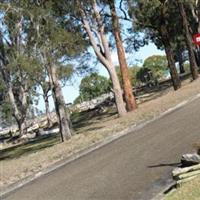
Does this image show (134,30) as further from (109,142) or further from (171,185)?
(171,185)

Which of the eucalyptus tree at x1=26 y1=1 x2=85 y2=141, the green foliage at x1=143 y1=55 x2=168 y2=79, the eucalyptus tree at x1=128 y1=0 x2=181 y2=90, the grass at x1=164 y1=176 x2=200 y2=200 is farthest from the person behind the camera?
the green foliage at x1=143 y1=55 x2=168 y2=79

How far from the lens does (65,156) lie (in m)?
19.7

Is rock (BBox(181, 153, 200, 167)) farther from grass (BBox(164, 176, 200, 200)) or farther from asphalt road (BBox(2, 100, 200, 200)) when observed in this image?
grass (BBox(164, 176, 200, 200))

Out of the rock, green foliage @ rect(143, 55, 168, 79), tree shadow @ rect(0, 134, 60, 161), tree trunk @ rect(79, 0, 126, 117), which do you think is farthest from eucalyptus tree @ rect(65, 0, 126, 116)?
green foliage @ rect(143, 55, 168, 79)

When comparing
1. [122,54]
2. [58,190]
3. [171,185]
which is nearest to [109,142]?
[58,190]

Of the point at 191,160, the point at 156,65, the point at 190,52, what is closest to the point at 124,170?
the point at 191,160

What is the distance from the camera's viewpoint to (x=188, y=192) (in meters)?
8.88

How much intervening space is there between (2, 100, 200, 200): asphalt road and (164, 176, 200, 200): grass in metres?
1.28

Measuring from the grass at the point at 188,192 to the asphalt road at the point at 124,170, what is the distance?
4.19 ft

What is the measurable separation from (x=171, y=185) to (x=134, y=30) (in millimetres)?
39799

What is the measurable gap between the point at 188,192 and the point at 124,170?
5095 mm

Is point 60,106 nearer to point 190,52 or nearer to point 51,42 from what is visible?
point 51,42

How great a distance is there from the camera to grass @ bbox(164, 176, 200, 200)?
8.62m

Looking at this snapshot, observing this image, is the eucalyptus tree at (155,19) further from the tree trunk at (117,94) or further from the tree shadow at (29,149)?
the tree shadow at (29,149)
